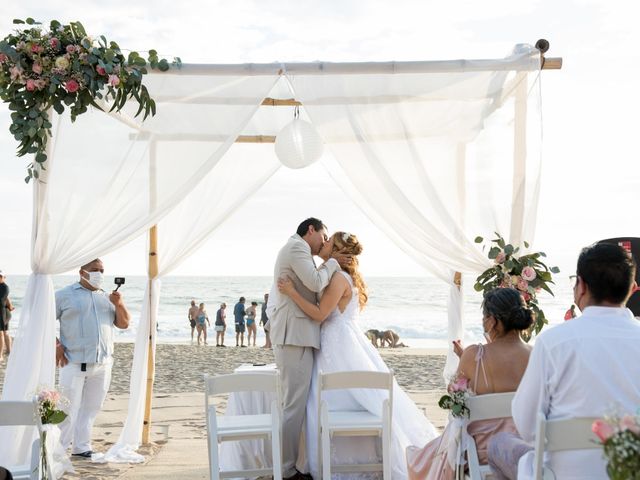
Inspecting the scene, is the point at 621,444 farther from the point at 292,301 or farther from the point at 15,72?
the point at 15,72

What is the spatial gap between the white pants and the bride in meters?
1.65

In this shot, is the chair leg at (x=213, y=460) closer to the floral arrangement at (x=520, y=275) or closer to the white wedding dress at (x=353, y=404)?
the white wedding dress at (x=353, y=404)

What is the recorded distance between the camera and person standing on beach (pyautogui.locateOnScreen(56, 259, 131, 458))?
559 cm

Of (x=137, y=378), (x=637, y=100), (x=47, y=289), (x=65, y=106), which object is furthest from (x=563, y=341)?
(x=637, y=100)

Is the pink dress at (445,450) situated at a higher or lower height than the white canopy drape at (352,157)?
lower

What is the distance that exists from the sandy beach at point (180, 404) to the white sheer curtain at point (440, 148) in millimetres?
2170

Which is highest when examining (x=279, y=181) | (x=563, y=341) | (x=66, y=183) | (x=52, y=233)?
(x=279, y=181)

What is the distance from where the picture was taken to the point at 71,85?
459 centimetres

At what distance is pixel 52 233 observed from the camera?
488 centimetres

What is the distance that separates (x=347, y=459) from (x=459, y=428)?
156cm

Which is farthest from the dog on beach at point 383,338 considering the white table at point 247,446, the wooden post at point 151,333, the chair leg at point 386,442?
the chair leg at point 386,442

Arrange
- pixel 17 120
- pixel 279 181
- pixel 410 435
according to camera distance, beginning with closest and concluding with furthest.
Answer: pixel 17 120, pixel 410 435, pixel 279 181

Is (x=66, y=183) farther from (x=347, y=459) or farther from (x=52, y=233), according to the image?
(x=347, y=459)

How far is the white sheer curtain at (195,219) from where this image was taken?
5781mm
